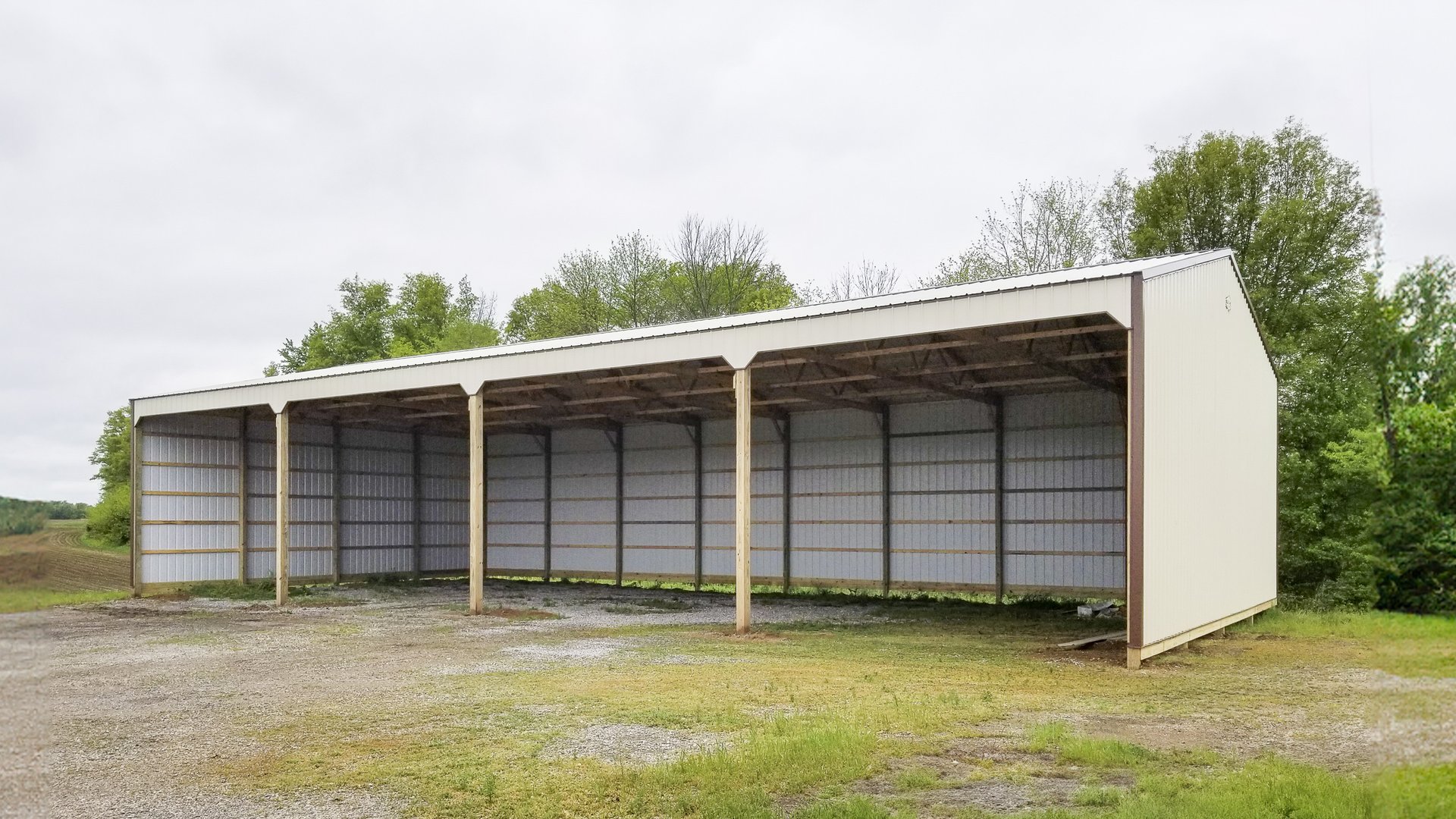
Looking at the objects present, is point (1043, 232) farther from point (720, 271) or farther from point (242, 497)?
point (242, 497)

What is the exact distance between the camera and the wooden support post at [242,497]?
2711 cm

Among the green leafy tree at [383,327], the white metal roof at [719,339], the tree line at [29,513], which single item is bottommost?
the tree line at [29,513]

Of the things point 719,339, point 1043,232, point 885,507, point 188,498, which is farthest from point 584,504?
point 1043,232

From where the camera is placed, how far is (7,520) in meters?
4.23

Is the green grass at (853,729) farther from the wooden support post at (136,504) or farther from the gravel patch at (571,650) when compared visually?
the wooden support post at (136,504)

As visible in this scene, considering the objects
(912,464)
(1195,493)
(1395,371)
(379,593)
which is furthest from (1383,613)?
(379,593)

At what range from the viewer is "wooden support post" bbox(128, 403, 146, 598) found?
2453cm

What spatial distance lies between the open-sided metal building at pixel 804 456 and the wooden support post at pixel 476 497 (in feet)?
0.32

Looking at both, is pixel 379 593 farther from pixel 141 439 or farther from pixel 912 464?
pixel 912 464

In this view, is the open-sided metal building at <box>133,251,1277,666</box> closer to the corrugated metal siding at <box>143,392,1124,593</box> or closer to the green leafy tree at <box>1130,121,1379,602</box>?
the corrugated metal siding at <box>143,392,1124,593</box>

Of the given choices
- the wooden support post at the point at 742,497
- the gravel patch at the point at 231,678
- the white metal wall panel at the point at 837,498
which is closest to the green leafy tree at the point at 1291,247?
the white metal wall panel at the point at 837,498

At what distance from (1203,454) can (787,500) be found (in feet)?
40.5

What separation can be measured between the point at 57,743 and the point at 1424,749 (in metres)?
9.05

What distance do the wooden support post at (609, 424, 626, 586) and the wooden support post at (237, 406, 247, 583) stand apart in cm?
980
